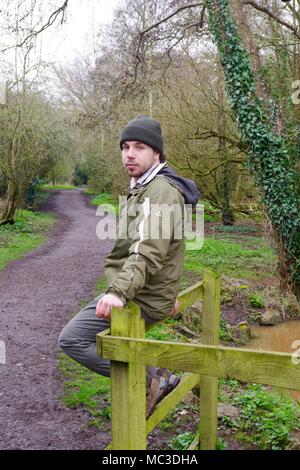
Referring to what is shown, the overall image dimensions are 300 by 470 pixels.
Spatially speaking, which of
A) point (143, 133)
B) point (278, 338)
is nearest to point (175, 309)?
point (143, 133)

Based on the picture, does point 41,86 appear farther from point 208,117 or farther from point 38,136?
point 208,117

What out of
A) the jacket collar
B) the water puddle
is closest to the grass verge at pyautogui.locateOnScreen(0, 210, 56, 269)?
the water puddle

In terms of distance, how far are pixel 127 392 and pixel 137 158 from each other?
1346 millimetres

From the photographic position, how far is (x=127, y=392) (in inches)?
98.0

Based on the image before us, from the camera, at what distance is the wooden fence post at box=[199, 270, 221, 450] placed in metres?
3.58

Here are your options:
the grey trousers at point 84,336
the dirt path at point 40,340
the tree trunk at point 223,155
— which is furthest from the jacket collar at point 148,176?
the tree trunk at point 223,155

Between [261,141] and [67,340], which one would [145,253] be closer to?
[67,340]

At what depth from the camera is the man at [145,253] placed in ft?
8.68

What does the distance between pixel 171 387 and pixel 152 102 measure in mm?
17265

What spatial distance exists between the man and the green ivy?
7.74 metres
